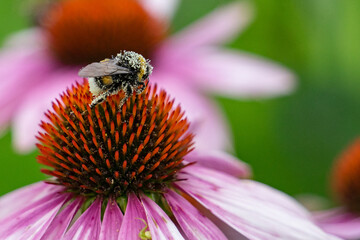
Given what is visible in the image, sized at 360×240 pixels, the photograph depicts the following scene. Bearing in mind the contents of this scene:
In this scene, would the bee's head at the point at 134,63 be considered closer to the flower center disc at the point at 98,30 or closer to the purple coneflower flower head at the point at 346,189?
the purple coneflower flower head at the point at 346,189

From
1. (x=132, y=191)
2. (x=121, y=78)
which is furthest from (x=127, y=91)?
(x=132, y=191)

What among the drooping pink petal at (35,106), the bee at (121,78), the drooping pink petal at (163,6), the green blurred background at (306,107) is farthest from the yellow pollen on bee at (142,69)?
the drooping pink petal at (163,6)

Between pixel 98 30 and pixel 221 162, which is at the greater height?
pixel 98 30

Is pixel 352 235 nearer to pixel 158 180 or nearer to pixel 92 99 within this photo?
pixel 158 180

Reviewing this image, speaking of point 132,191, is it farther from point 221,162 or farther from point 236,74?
point 236,74

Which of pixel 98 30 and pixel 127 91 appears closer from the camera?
pixel 127 91

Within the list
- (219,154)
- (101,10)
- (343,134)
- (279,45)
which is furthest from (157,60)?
(219,154)

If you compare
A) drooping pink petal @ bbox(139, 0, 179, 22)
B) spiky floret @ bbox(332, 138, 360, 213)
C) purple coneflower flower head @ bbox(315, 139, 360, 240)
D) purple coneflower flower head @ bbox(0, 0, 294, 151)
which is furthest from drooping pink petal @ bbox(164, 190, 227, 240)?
drooping pink petal @ bbox(139, 0, 179, 22)
